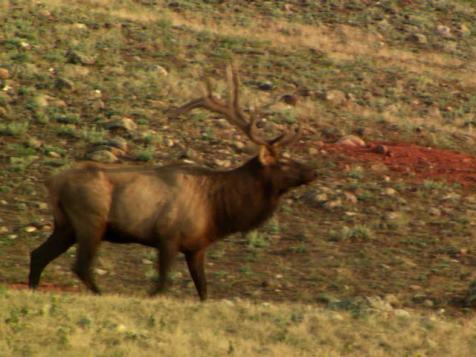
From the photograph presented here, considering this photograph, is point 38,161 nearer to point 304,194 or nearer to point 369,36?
point 304,194

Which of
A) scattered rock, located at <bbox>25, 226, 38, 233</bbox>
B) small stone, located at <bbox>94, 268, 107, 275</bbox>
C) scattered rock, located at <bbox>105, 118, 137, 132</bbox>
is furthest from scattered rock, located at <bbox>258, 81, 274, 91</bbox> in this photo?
small stone, located at <bbox>94, 268, 107, 275</bbox>

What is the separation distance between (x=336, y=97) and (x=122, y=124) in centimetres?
625

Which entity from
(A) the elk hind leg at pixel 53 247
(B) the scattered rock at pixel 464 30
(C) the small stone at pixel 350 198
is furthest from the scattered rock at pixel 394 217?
(B) the scattered rock at pixel 464 30

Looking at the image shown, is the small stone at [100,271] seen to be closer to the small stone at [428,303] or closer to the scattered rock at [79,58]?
the small stone at [428,303]

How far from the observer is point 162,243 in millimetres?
14008

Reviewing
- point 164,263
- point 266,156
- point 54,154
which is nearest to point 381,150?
point 54,154

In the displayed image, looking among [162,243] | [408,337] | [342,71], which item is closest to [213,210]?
[162,243]

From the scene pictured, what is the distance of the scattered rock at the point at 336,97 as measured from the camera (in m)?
26.9

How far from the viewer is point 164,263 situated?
13938 mm

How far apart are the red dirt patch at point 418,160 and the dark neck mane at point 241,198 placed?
24.1 feet

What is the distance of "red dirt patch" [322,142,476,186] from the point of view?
2238cm

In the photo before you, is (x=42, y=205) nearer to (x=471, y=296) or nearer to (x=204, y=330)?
(x=471, y=296)

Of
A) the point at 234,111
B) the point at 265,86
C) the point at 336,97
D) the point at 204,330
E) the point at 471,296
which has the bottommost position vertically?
the point at 265,86

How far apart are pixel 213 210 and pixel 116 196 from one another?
1.28 meters
